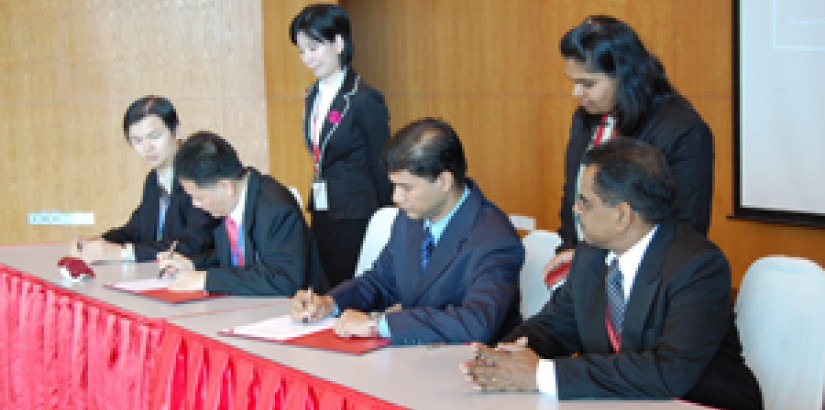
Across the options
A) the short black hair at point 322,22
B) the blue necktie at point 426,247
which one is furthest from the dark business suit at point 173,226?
the blue necktie at point 426,247

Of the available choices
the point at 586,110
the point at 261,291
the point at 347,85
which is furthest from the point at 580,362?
the point at 347,85

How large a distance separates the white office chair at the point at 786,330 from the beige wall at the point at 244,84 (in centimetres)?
306

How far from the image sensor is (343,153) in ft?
12.9

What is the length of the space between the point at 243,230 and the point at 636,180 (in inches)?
61.0

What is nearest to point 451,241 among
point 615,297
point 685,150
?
point 615,297

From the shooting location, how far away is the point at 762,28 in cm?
441

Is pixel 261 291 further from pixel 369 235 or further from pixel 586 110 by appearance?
pixel 586 110

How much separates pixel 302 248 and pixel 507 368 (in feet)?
4.39

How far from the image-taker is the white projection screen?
166 inches

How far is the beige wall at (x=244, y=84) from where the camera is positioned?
5.86 meters

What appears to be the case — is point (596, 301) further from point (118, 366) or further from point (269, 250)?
point (118, 366)

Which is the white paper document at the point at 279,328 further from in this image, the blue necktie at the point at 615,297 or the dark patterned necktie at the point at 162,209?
the dark patterned necktie at the point at 162,209

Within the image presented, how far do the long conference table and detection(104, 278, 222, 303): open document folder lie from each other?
37mm

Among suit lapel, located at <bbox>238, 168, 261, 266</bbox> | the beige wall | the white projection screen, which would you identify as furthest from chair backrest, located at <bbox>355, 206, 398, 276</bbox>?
the beige wall
